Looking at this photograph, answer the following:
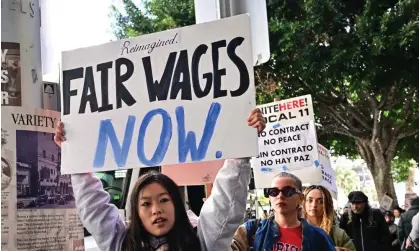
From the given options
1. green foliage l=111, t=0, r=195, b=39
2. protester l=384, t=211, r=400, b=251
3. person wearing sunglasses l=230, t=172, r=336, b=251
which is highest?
green foliage l=111, t=0, r=195, b=39

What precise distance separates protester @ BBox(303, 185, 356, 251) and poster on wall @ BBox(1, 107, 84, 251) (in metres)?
2.18

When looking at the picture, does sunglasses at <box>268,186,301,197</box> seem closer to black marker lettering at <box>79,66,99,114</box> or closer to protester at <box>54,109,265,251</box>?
protester at <box>54,109,265,251</box>

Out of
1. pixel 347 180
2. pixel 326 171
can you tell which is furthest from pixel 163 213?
pixel 347 180

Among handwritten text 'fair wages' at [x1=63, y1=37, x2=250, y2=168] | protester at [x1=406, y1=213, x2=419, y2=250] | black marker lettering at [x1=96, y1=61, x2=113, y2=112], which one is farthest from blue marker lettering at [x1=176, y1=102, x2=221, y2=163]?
protester at [x1=406, y1=213, x2=419, y2=250]

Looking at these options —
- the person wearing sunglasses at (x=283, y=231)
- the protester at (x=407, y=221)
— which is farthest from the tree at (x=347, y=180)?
the person wearing sunglasses at (x=283, y=231)

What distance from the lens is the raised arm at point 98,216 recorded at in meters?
2.26

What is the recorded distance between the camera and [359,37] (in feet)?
34.4

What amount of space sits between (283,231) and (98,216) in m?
1.14

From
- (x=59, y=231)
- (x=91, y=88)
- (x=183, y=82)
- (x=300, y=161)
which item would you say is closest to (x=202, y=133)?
(x=183, y=82)

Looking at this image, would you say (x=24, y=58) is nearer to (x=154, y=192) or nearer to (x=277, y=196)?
(x=154, y=192)

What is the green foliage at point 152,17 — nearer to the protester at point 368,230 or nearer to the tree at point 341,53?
the tree at point 341,53

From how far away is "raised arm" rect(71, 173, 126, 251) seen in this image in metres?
2.26

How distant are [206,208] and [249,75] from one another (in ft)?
1.65

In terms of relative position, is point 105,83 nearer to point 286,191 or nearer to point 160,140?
point 160,140
